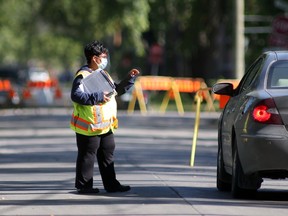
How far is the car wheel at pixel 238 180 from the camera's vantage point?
11.1 m

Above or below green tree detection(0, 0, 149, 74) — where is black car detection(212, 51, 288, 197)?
above

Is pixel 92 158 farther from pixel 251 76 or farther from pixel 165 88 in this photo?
pixel 165 88

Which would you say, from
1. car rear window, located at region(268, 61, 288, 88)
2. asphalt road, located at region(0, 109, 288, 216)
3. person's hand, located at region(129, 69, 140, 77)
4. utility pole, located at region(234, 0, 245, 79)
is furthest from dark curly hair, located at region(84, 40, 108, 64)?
utility pole, located at region(234, 0, 245, 79)

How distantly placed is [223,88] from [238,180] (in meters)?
1.66

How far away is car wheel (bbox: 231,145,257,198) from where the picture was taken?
1114cm

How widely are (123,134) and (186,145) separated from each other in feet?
12.1

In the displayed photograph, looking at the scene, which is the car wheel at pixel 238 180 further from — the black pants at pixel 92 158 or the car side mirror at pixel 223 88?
the black pants at pixel 92 158

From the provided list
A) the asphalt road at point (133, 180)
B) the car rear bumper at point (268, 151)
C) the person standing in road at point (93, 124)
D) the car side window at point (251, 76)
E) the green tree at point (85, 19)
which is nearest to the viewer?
the car rear bumper at point (268, 151)

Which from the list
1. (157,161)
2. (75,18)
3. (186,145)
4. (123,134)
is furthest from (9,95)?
(157,161)

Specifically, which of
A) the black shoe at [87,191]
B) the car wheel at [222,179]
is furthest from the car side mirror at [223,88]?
the black shoe at [87,191]

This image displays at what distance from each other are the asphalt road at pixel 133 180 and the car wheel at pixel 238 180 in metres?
0.08

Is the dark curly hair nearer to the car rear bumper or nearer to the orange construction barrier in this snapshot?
the car rear bumper

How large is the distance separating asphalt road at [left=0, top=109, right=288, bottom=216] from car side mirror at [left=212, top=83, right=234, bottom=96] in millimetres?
1090

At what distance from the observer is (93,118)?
1194 centimetres
